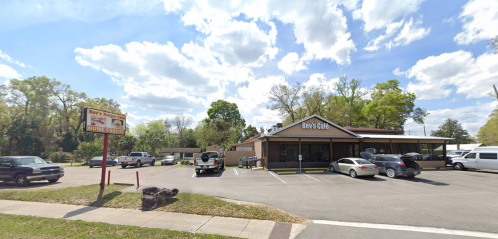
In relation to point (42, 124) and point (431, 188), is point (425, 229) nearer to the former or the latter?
point (431, 188)

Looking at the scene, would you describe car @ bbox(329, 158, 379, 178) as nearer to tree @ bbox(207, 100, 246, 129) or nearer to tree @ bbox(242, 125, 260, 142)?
tree @ bbox(207, 100, 246, 129)

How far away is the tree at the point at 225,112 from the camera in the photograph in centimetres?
5353

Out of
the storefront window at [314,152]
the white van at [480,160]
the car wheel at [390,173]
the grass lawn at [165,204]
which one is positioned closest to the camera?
the grass lawn at [165,204]

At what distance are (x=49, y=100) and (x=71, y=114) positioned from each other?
4.86m

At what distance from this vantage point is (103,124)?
9.90 meters

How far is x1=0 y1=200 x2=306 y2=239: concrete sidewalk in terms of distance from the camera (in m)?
5.17

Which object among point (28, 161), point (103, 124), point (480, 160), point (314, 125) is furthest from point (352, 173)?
point (28, 161)

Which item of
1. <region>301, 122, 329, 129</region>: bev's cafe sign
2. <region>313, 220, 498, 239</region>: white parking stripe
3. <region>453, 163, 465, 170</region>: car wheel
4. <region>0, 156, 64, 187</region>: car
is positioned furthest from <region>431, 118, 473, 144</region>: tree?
<region>0, 156, 64, 187</region>: car

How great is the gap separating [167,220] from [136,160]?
2147 centimetres

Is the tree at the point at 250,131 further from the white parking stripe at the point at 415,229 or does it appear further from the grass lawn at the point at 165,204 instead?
the white parking stripe at the point at 415,229

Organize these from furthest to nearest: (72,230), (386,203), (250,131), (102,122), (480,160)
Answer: (250,131)
(480,160)
(102,122)
(386,203)
(72,230)

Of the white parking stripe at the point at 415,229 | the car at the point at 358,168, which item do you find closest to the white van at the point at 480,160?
the car at the point at 358,168

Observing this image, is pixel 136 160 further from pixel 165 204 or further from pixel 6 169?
pixel 165 204

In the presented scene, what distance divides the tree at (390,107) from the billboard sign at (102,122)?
123 feet
